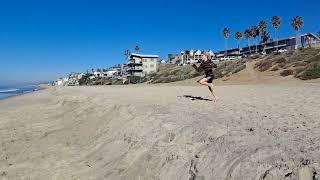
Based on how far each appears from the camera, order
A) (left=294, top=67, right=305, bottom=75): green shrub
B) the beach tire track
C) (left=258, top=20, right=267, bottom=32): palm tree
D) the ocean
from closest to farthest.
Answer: the beach tire track < (left=294, top=67, right=305, bottom=75): green shrub < the ocean < (left=258, top=20, right=267, bottom=32): palm tree

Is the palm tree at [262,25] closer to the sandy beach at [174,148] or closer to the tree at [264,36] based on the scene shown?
the tree at [264,36]

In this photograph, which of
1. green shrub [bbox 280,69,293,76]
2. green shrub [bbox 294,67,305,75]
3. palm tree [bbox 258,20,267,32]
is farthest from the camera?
palm tree [bbox 258,20,267,32]

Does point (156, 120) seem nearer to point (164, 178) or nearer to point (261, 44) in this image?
point (164, 178)

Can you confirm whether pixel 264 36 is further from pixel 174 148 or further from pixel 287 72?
pixel 174 148

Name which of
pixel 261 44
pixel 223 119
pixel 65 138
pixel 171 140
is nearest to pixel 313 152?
pixel 171 140

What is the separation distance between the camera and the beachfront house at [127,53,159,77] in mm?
115250

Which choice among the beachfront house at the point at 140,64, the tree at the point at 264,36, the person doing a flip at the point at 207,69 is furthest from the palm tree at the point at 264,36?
the person doing a flip at the point at 207,69

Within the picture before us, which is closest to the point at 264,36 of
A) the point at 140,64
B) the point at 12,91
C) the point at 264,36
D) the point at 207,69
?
the point at 264,36

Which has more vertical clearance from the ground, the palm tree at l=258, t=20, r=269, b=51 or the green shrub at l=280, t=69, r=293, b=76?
the palm tree at l=258, t=20, r=269, b=51

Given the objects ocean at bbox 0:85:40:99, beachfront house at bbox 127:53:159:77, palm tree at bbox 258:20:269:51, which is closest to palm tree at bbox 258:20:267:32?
palm tree at bbox 258:20:269:51

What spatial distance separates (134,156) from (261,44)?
390 ft

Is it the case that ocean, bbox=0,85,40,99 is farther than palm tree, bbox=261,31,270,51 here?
No

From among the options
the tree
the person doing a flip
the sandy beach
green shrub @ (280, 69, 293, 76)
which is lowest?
the sandy beach

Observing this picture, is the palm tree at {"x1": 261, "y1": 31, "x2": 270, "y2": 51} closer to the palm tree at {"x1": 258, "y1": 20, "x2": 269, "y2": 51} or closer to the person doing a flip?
the palm tree at {"x1": 258, "y1": 20, "x2": 269, "y2": 51}
